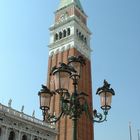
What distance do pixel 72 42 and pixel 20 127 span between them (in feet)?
76.0

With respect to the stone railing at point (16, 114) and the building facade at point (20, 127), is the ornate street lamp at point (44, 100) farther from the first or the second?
the stone railing at point (16, 114)

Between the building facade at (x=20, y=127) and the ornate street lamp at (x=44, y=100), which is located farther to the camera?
the building facade at (x=20, y=127)

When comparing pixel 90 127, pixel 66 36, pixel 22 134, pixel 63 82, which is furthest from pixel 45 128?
pixel 63 82

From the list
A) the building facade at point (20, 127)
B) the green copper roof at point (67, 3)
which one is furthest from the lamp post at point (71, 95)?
the green copper roof at point (67, 3)

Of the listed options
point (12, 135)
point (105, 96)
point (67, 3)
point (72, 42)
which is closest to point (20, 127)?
point (12, 135)

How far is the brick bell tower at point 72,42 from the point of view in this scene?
48.8 m

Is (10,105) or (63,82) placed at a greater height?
(10,105)

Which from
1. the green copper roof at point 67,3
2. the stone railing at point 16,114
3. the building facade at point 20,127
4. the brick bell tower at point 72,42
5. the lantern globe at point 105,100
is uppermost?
the green copper roof at point 67,3

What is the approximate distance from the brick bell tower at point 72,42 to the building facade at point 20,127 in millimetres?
10909

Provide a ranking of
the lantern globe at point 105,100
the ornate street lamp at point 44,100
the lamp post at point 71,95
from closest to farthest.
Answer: the lamp post at point 71,95 → the lantern globe at point 105,100 → the ornate street lamp at point 44,100

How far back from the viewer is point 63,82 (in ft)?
37.0

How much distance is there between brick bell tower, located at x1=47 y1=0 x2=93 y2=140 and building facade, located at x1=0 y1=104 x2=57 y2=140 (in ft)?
35.8

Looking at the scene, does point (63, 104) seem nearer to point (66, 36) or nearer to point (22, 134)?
point (22, 134)

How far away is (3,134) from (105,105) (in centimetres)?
2099
